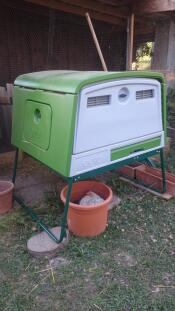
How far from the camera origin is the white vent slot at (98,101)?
1.77 meters

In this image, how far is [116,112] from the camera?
192 cm

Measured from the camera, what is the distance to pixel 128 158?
7.06 feet

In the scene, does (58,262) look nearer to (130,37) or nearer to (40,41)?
(130,37)

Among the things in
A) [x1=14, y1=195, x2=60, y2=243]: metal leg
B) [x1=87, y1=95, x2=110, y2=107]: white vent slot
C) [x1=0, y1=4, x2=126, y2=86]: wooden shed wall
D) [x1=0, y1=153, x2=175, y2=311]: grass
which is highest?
[x1=0, y1=4, x2=126, y2=86]: wooden shed wall

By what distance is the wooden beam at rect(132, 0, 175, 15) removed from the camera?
373cm

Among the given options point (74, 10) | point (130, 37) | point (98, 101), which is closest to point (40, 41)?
point (74, 10)

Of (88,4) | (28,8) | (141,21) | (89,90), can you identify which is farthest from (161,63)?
(89,90)

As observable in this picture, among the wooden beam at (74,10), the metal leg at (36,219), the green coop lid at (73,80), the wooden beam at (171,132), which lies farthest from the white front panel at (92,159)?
the wooden beam at (74,10)

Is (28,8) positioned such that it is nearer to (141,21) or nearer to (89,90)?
(141,21)

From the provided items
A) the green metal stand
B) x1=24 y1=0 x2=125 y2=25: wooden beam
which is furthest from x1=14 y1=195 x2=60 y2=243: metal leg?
x1=24 y1=0 x2=125 y2=25: wooden beam

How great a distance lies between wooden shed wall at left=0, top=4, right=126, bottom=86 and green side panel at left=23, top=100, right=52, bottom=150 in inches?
83.2

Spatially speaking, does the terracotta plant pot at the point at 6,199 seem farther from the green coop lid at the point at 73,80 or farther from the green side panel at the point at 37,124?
the green coop lid at the point at 73,80

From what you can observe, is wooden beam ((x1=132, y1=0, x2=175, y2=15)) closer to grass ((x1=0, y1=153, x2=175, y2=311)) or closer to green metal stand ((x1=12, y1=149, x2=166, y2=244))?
green metal stand ((x1=12, y1=149, x2=166, y2=244))

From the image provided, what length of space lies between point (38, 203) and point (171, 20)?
3.53 m
